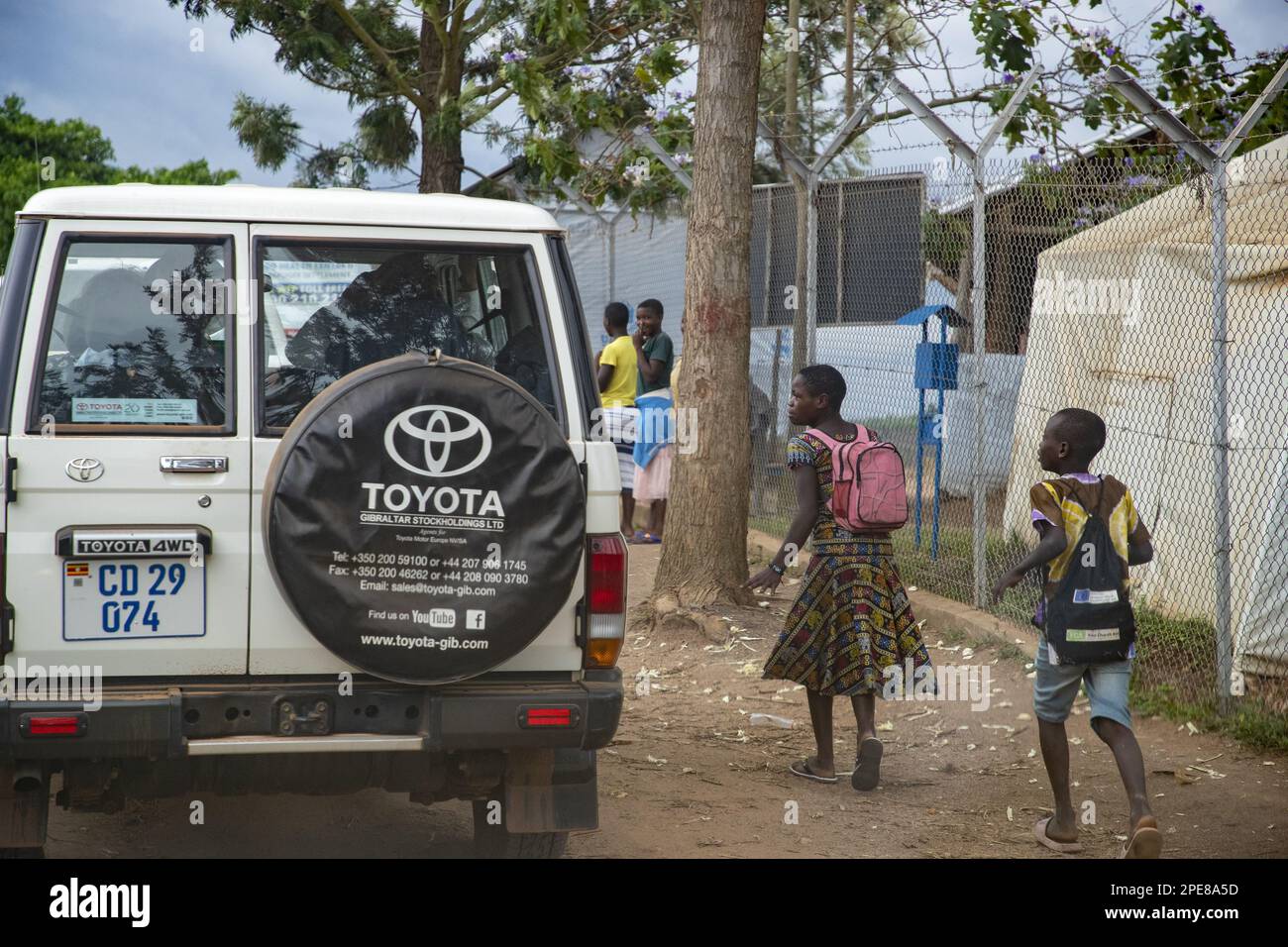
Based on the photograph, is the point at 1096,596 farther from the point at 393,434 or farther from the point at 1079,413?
the point at 393,434

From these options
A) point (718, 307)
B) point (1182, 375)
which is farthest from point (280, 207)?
point (1182, 375)

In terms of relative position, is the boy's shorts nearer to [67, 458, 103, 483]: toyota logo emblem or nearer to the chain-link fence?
the chain-link fence

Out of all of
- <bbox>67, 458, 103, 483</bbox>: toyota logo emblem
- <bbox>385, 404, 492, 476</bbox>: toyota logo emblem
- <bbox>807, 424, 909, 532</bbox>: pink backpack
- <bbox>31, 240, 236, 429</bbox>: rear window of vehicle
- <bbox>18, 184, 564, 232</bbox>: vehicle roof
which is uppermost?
<bbox>18, 184, 564, 232</bbox>: vehicle roof

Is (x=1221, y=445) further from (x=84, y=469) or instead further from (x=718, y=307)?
(x=84, y=469)

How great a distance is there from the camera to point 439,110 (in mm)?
18375

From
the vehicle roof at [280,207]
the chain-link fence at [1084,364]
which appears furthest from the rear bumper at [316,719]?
the chain-link fence at [1084,364]

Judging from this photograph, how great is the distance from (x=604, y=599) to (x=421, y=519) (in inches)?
23.5

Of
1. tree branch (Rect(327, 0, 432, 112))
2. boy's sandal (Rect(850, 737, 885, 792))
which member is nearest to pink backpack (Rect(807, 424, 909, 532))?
boy's sandal (Rect(850, 737, 885, 792))

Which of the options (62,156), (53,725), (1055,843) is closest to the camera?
(53,725)

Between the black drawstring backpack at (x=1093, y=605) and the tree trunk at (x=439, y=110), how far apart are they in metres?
14.9

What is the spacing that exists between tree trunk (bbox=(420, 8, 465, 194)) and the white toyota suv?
14838 mm

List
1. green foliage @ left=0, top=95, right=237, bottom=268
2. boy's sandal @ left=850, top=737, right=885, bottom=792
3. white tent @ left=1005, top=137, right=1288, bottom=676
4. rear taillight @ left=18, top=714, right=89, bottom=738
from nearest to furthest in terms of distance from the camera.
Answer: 1. rear taillight @ left=18, top=714, right=89, bottom=738
2. boy's sandal @ left=850, top=737, right=885, bottom=792
3. white tent @ left=1005, top=137, right=1288, bottom=676
4. green foliage @ left=0, top=95, right=237, bottom=268

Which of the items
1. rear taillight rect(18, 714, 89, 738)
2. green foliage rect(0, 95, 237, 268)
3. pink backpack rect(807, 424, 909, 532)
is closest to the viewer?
rear taillight rect(18, 714, 89, 738)

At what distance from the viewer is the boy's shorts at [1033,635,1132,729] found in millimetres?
4469
